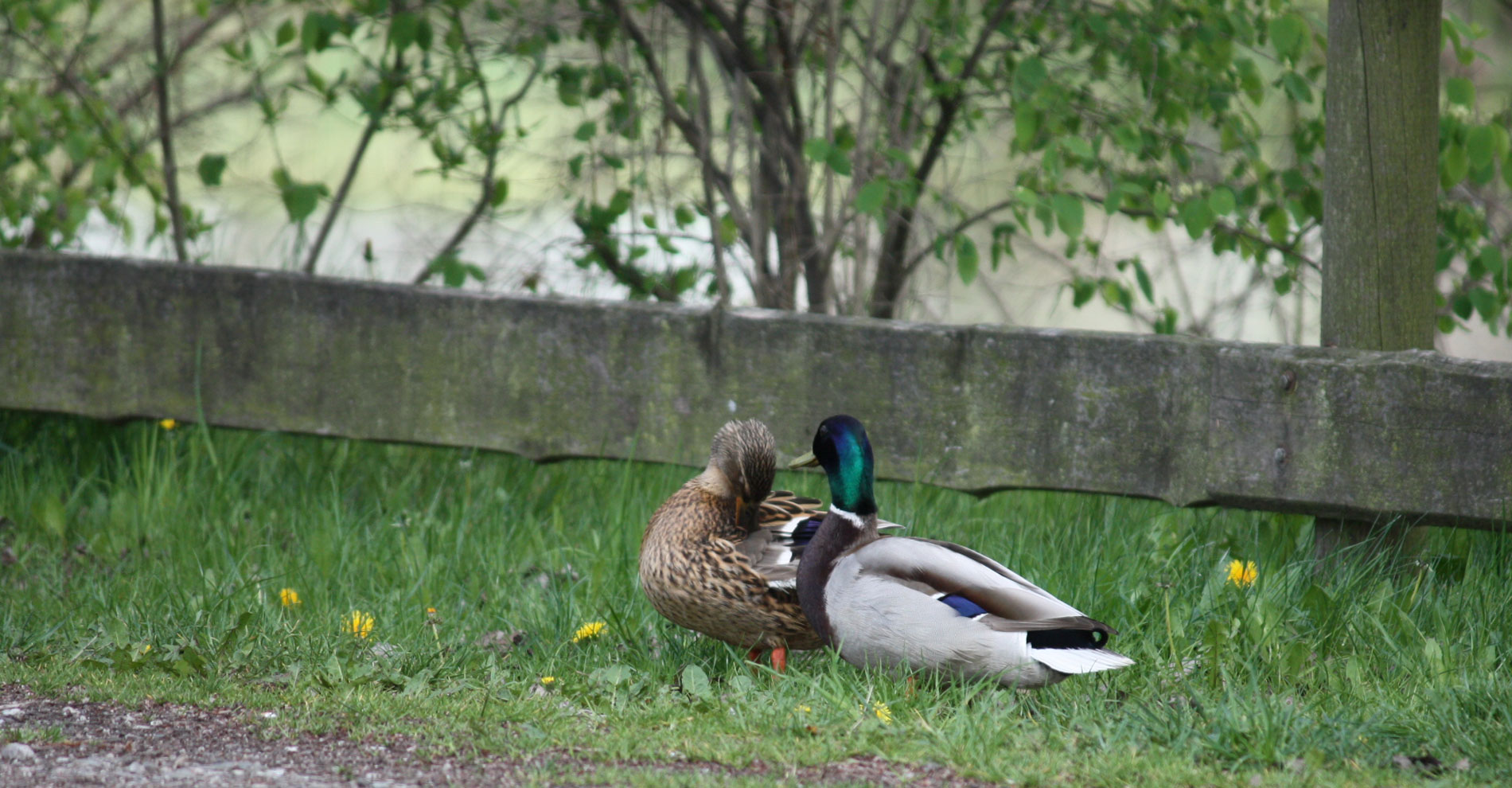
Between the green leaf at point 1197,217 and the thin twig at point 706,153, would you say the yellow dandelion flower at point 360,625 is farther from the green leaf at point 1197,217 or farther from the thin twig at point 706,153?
the green leaf at point 1197,217

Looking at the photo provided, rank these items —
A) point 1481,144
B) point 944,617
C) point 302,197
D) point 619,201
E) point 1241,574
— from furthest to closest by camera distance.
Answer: point 619,201 → point 302,197 → point 1481,144 → point 1241,574 → point 944,617

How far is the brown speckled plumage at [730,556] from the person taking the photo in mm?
3250

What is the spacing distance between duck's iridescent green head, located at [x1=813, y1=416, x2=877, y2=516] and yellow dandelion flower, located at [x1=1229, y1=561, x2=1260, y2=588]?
1.09 m

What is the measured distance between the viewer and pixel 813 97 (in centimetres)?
511

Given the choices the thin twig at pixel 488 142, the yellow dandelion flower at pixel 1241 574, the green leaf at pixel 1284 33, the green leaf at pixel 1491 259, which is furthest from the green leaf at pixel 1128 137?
the thin twig at pixel 488 142

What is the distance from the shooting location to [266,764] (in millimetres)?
2650

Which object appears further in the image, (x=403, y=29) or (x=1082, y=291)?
(x=1082, y=291)

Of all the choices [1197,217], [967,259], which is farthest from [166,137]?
[1197,217]

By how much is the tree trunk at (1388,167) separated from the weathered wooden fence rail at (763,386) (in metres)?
0.24

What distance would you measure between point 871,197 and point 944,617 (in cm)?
156

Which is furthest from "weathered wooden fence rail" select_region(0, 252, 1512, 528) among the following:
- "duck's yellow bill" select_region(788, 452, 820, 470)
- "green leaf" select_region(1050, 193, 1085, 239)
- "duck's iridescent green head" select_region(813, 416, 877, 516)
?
"duck's iridescent green head" select_region(813, 416, 877, 516)

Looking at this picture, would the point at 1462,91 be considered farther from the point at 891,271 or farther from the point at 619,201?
the point at 619,201

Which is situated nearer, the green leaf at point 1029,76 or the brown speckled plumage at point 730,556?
the brown speckled plumage at point 730,556

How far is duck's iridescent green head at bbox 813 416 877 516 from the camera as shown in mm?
3221
